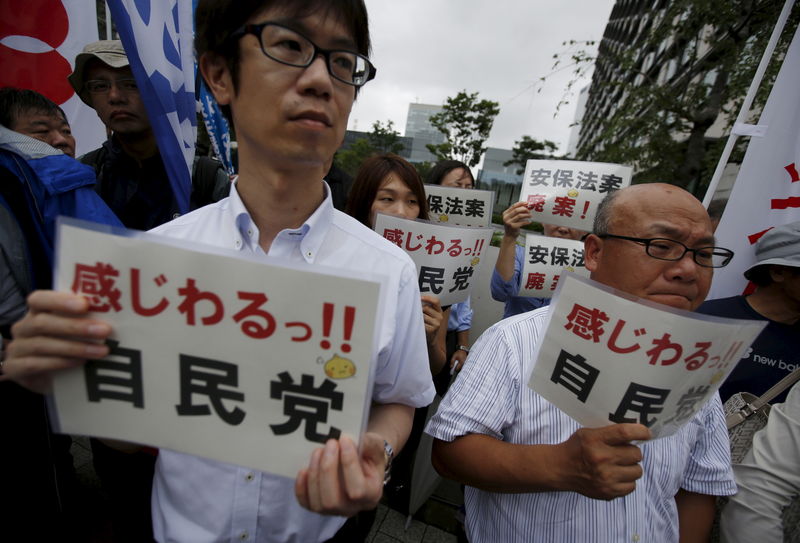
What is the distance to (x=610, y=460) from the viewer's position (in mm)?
993

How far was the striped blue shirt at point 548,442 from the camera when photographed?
1.26 m

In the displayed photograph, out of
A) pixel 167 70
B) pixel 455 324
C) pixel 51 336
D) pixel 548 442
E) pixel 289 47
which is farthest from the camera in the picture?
pixel 455 324

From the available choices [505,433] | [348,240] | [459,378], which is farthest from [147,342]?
[505,433]

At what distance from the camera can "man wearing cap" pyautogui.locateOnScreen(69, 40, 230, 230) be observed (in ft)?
7.34

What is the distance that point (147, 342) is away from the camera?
2.59 ft

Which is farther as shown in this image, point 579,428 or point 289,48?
point 579,428

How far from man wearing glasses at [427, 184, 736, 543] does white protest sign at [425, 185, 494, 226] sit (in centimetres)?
132

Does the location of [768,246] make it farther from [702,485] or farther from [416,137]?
[416,137]

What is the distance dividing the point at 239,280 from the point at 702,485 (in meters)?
1.74

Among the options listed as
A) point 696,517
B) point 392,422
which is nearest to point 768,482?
point 696,517

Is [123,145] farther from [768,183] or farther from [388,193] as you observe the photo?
[768,183]

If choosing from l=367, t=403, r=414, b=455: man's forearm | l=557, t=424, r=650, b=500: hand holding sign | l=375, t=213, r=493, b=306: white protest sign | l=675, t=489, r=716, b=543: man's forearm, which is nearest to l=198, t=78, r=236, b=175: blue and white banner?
l=375, t=213, r=493, b=306: white protest sign

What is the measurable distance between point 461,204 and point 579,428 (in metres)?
1.93

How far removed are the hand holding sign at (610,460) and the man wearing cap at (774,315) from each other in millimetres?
1531
